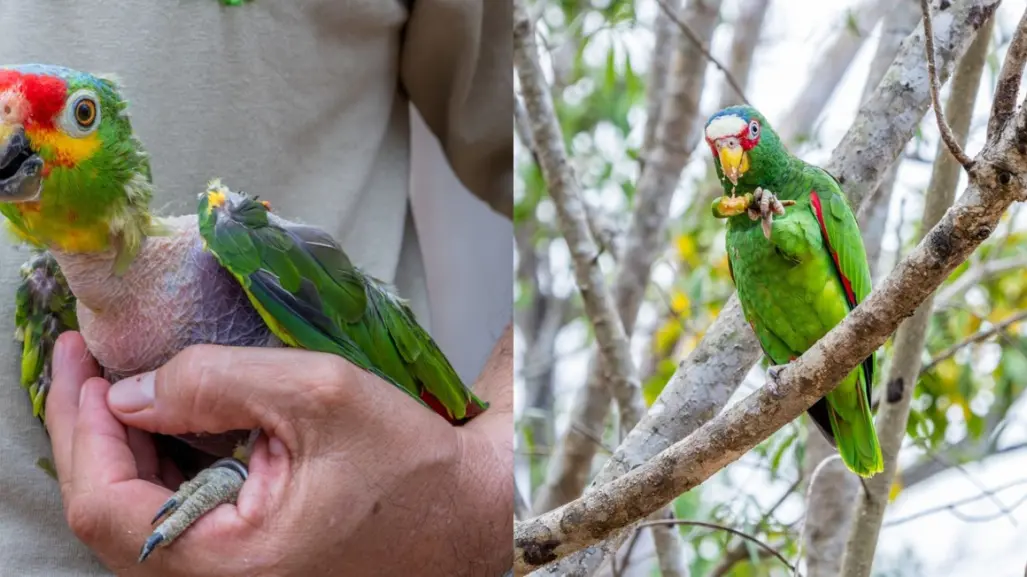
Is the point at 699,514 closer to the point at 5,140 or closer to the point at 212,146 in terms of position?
the point at 212,146

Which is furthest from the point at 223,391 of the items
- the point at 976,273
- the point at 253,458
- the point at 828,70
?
the point at 976,273

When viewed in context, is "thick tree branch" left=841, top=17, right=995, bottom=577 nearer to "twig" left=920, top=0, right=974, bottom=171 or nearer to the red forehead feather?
"twig" left=920, top=0, right=974, bottom=171

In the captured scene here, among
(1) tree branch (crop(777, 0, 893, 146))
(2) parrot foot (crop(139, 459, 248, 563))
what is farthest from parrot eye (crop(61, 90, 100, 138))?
(1) tree branch (crop(777, 0, 893, 146))

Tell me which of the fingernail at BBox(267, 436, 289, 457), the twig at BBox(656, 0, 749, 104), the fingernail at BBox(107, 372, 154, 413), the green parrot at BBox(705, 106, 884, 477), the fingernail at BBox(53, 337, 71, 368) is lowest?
the fingernail at BBox(53, 337, 71, 368)

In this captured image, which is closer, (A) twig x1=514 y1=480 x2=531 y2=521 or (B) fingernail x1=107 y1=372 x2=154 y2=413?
(B) fingernail x1=107 y1=372 x2=154 y2=413

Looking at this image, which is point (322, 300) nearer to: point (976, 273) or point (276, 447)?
point (276, 447)

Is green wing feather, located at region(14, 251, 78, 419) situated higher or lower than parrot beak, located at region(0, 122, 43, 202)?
lower
